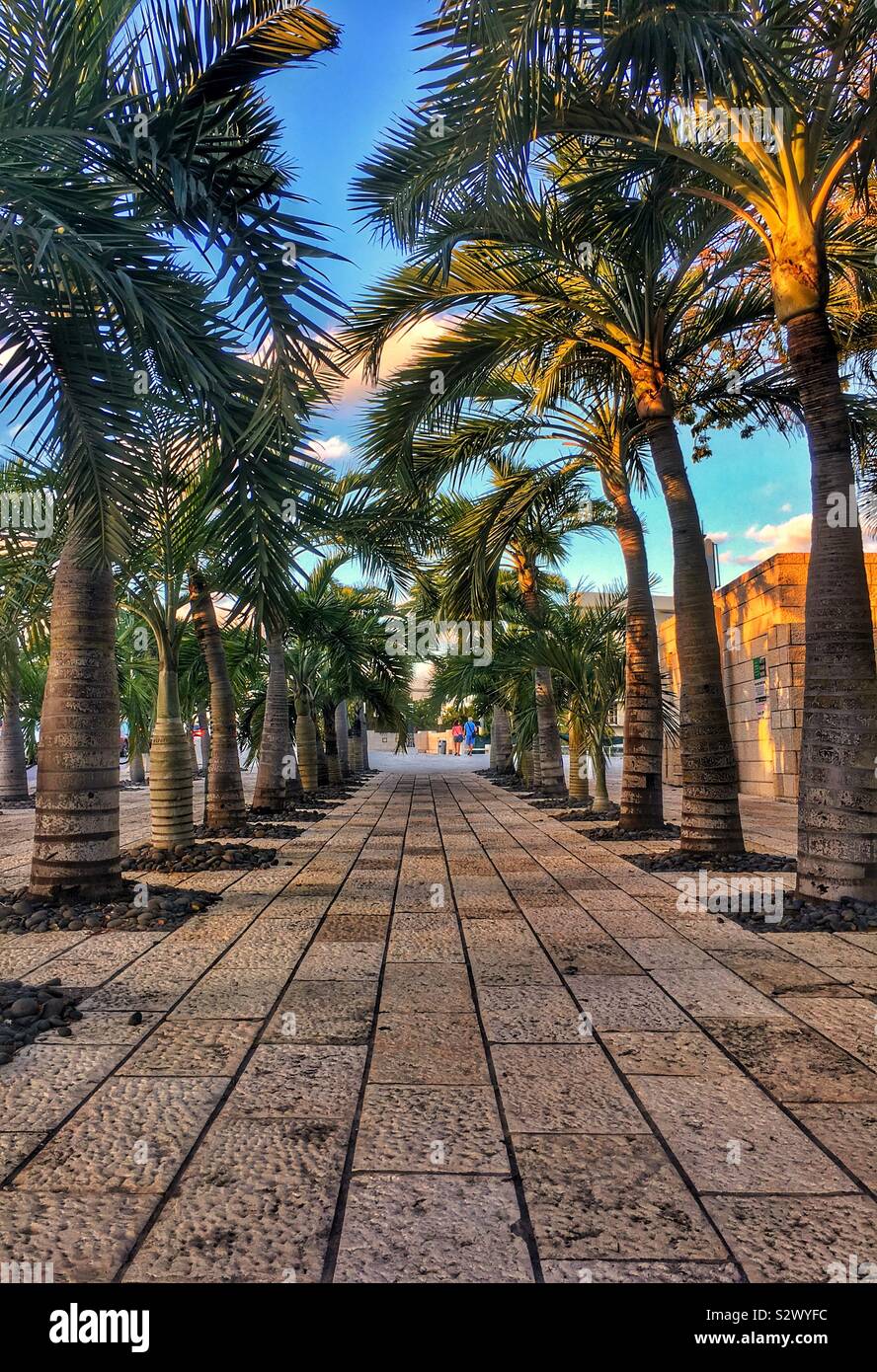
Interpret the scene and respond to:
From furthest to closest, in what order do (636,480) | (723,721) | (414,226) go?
(636,480), (723,721), (414,226)

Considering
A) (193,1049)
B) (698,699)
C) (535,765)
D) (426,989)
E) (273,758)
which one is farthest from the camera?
(535,765)

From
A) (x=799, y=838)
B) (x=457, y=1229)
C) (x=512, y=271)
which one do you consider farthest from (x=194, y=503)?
(x=457, y=1229)

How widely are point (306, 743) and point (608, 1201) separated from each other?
52.2ft

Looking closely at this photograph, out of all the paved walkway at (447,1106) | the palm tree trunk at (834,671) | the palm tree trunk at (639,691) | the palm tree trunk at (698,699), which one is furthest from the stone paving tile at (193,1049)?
the palm tree trunk at (639,691)

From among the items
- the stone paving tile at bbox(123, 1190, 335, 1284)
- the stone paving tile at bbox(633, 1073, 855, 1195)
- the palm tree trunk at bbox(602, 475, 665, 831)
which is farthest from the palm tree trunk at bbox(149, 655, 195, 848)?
the stone paving tile at bbox(123, 1190, 335, 1284)

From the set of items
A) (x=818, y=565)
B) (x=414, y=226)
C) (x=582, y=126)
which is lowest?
(x=818, y=565)

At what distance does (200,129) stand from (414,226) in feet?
7.45

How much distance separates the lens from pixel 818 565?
233 inches

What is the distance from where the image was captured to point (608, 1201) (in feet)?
7.30

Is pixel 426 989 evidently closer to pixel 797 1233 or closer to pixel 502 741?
pixel 797 1233

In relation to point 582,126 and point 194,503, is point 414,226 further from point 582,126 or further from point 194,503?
point 194,503

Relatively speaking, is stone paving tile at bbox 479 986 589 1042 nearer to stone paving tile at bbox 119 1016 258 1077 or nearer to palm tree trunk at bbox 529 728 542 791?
stone paving tile at bbox 119 1016 258 1077

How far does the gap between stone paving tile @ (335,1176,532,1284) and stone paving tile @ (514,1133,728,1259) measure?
8 centimetres

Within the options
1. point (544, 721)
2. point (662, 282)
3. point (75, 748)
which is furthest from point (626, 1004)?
point (544, 721)
